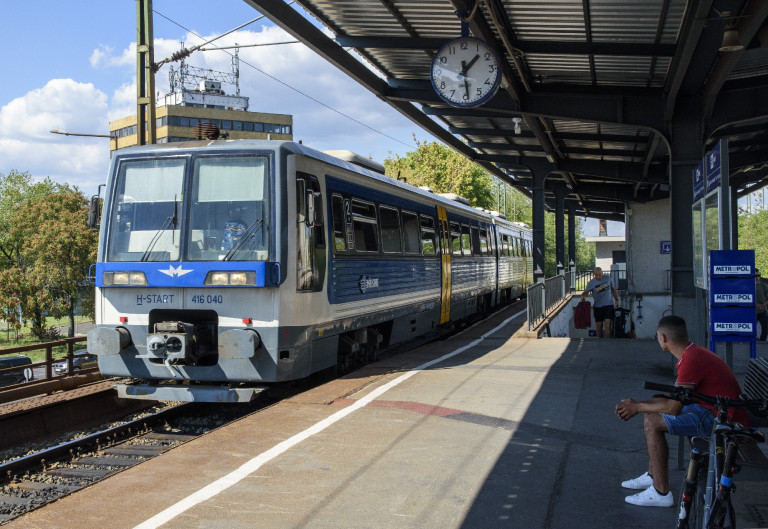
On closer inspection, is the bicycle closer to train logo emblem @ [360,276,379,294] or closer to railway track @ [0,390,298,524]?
railway track @ [0,390,298,524]

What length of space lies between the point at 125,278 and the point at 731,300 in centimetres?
687

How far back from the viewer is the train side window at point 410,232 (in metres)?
13.8

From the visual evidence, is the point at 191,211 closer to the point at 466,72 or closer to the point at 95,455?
the point at 95,455

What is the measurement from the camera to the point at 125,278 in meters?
9.04

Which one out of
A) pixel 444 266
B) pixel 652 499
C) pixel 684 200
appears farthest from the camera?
pixel 444 266

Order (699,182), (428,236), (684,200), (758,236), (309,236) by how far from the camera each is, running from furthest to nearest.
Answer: (758,236) → (428,236) → (684,200) → (699,182) → (309,236)

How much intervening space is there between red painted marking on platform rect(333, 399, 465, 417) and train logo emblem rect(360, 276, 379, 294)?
2.91 m

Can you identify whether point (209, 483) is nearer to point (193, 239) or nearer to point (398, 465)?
point (398, 465)

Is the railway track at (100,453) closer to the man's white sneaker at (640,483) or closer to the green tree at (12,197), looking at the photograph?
the man's white sneaker at (640,483)

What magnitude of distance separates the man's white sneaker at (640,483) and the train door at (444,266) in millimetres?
10679

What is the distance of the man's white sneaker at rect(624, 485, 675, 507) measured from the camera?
5246mm

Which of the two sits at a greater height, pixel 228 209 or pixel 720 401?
pixel 228 209

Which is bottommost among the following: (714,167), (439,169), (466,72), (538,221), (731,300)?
(731,300)

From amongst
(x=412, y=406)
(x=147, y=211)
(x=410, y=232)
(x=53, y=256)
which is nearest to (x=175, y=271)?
(x=147, y=211)
